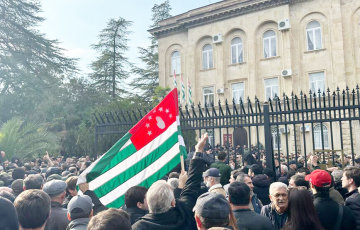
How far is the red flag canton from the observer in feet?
16.1

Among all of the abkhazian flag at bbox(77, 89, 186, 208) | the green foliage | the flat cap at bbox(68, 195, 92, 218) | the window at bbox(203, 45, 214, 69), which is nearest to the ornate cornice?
the window at bbox(203, 45, 214, 69)

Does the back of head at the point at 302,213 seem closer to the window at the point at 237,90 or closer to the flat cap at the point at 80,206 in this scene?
the flat cap at the point at 80,206

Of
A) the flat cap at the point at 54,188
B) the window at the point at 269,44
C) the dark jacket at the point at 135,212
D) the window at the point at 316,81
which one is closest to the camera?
the dark jacket at the point at 135,212

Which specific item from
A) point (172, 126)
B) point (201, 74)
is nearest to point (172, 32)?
point (201, 74)

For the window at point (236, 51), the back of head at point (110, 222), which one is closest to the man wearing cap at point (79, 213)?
the back of head at point (110, 222)

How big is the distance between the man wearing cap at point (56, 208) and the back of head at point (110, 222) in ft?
5.89

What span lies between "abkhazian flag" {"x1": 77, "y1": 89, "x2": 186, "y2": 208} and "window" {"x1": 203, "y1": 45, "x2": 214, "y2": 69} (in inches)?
847

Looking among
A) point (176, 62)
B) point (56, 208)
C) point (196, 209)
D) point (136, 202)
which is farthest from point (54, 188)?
point (176, 62)

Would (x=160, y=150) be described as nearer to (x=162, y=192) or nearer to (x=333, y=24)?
(x=162, y=192)

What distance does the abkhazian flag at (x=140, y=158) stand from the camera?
4469 millimetres

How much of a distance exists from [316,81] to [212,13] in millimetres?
9272

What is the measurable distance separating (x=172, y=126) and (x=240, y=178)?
4.20 ft

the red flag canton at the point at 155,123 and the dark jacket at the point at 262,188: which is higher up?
the red flag canton at the point at 155,123

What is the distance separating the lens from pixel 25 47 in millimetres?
26656
